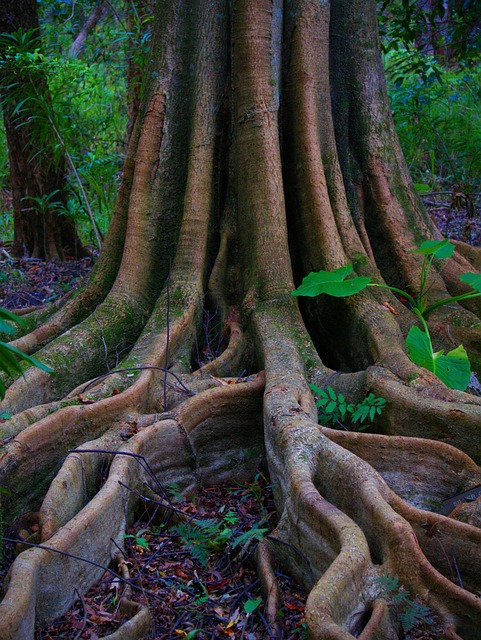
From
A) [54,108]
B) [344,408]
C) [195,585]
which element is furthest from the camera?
[54,108]

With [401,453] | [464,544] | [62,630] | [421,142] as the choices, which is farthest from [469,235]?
[62,630]

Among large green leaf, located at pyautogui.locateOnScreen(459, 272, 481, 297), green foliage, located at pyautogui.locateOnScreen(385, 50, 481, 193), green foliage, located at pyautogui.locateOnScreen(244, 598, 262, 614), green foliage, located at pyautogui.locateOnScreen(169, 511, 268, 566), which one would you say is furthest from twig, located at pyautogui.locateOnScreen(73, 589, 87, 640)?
green foliage, located at pyautogui.locateOnScreen(385, 50, 481, 193)

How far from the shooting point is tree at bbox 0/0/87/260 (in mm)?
6133

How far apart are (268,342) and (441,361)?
1.01 meters

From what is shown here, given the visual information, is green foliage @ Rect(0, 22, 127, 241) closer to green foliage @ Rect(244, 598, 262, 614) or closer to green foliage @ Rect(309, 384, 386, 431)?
green foliage @ Rect(309, 384, 386, 431)

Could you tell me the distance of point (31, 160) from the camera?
22.7 ft

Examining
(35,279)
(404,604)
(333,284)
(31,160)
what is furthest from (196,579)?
(31,160)

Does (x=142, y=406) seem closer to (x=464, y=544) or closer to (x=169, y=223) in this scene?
(x=169, y=223)

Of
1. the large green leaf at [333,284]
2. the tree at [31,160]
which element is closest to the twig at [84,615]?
the large green leaf at [333,284]

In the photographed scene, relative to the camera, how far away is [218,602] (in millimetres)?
2787

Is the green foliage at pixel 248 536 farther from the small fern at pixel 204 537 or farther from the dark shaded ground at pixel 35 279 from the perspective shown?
the dark shaded ground at pixel 35 279

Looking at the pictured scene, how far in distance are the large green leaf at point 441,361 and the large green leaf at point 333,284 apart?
0.40 metres

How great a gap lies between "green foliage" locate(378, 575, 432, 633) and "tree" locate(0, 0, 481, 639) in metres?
0.03

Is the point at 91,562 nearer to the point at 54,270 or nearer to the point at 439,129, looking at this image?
the point at 54,270
